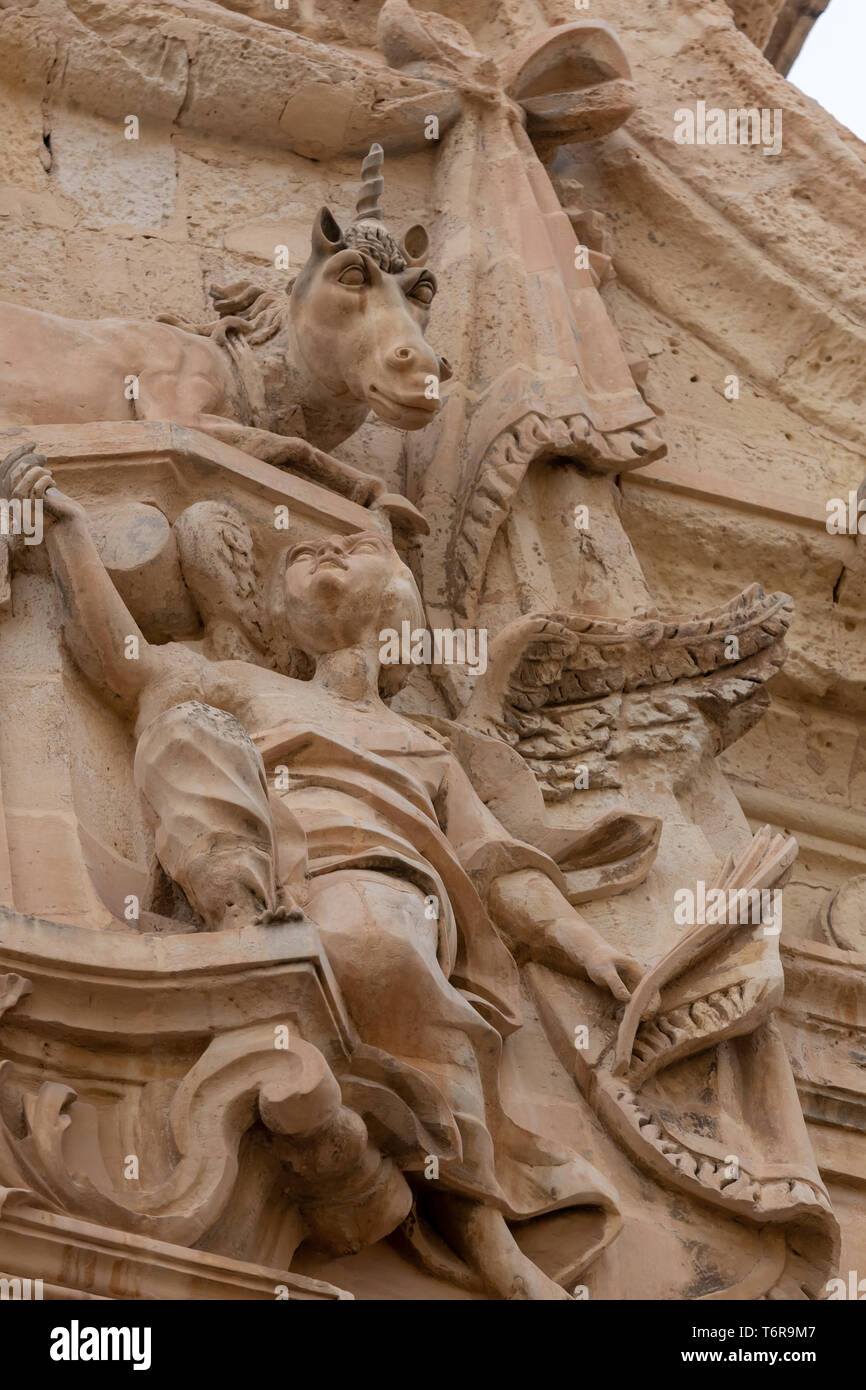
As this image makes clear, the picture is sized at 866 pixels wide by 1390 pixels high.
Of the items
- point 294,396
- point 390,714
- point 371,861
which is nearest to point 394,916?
point 371,861

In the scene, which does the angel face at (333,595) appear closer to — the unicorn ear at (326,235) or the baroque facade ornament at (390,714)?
the baroque facade ornament at (390,714)

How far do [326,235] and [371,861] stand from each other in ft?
5.69

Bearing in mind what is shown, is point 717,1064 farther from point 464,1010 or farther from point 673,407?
point 673,407

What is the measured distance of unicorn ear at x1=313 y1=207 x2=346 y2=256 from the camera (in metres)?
5.90

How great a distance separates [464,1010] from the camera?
4672mm

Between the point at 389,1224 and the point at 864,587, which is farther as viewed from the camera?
the point at 864,587

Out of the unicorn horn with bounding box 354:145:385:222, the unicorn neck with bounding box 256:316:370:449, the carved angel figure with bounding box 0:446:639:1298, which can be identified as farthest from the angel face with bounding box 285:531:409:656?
the unicorn horn with bounding box 354:145:385:222

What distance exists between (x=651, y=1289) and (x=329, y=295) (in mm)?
2330

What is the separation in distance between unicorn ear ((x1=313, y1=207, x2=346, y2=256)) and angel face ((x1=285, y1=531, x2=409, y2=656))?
770 millimetres

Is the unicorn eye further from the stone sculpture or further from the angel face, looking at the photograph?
the angel face

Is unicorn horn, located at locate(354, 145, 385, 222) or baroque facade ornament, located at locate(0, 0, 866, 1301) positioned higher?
unicorn horn, located at locate(354, 145, 385, 222)

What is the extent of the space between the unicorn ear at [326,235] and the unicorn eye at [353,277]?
63 millimetres

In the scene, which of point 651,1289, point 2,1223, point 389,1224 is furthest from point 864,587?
point 2,1223

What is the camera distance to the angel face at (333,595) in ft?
17.9
